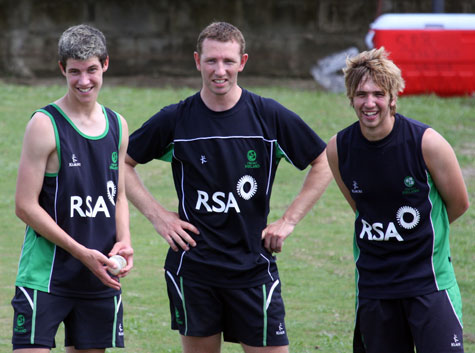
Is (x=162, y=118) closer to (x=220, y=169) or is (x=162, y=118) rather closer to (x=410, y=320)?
(x=220, y=169)

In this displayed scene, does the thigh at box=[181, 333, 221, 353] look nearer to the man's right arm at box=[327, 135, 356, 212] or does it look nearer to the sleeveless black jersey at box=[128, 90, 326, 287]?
the sleeveless black jersey at box=[128, 90, 326, 287]

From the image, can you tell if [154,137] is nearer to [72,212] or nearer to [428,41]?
[72,212]

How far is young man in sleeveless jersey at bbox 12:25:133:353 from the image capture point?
4.56 meters

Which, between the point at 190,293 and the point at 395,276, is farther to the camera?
the point at 190,293

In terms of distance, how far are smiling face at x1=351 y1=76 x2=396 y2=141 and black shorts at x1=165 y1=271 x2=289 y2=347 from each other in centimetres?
104

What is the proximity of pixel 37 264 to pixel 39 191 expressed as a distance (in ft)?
1.26

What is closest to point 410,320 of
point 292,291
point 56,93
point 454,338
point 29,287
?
point 454,338

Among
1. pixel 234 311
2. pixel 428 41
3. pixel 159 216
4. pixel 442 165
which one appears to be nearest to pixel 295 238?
pixel 159 216

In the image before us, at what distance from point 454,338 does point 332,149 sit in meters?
1.16

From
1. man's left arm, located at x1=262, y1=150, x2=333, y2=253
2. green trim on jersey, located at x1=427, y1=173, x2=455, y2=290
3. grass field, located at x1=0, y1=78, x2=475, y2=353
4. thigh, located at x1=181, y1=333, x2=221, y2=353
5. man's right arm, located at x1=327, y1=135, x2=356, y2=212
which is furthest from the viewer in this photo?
grass field, located at x1=0, y1=78, x2=475, y2=353

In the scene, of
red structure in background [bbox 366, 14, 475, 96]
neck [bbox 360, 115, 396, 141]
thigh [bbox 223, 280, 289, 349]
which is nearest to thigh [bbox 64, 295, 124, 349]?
thigh [bbox 223, 280, 289, 349]

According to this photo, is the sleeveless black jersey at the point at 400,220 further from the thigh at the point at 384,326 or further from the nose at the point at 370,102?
the nose at the point at 370,102

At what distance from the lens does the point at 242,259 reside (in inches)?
193

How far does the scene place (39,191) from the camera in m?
4.57
